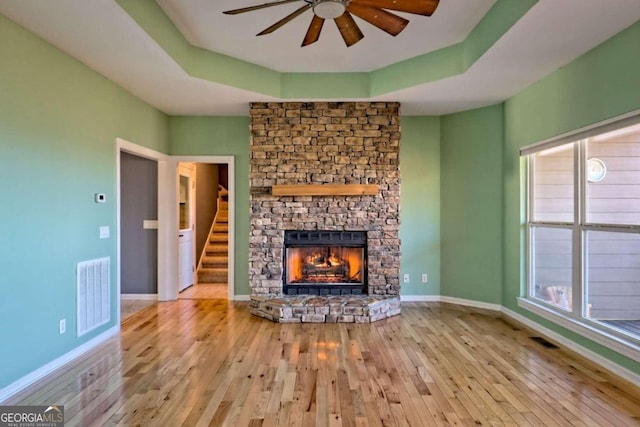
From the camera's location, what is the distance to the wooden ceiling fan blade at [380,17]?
2.43 meters

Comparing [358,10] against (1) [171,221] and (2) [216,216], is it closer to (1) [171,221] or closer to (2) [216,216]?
(1) [171,221]

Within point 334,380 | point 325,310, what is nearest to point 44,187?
point 334,380

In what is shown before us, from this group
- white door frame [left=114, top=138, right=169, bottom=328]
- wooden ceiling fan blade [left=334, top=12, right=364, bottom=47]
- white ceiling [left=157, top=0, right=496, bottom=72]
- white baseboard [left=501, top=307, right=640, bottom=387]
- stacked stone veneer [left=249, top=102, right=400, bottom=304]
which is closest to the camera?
wooden ceiling fan blade [left=334, top=12, right=364, bottom=47]

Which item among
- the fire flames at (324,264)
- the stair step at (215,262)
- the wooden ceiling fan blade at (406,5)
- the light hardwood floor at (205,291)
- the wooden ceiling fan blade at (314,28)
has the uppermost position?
the wooden ceiling fan blade at (314,28)

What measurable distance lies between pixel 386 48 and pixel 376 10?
1481mm

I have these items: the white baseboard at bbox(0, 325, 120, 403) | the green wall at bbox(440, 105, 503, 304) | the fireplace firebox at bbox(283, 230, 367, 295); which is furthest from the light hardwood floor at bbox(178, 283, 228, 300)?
the green wall at bbox(440, 105, 503, 304)

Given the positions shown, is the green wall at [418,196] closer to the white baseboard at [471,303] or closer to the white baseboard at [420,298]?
the white baseboard at [420,298]

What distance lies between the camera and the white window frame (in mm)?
2873

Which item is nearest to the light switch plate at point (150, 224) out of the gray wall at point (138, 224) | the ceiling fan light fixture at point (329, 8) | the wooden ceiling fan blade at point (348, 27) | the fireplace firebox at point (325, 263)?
Answer: the gray wall at point (138, 224)

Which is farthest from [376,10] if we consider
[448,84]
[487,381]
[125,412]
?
[125,412]

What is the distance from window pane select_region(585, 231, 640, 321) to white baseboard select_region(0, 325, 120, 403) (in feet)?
15.4

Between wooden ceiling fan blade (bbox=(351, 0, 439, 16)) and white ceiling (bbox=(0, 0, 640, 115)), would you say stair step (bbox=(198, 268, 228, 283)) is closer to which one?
white ceiling (bbox=(0, 0, 640, 115))

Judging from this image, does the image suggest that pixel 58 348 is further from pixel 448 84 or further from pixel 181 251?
pixel 448 84

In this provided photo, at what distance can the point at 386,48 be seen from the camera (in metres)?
3.84
